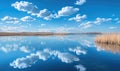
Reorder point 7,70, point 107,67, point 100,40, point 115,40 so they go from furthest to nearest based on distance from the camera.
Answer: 1. point 100,40
2. point 115,40
3. point 107,67
4. point 7,70

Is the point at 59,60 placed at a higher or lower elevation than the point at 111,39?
lower

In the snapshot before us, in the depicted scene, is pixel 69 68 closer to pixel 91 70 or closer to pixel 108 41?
pixel 91 70

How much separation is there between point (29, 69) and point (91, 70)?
7.22 feet

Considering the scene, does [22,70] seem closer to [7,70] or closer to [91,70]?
[7,70]

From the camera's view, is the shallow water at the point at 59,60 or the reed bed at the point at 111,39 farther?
the reed bed at the point at 111,39

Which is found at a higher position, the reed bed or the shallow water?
the reed bed

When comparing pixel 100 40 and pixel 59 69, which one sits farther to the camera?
pixel 100 40

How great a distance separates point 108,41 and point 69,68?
11.2 meters

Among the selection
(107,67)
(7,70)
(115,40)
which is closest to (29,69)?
(7,70)

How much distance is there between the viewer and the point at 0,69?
759 cm

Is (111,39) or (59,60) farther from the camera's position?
(111,39)

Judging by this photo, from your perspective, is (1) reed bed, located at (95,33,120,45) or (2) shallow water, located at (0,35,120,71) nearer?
(2) shallow water, located at (0,35,120,71)

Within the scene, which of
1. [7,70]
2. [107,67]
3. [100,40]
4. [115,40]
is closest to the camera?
[7,70]

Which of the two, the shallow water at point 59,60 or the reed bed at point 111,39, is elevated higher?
the reed bed at point 111,39
